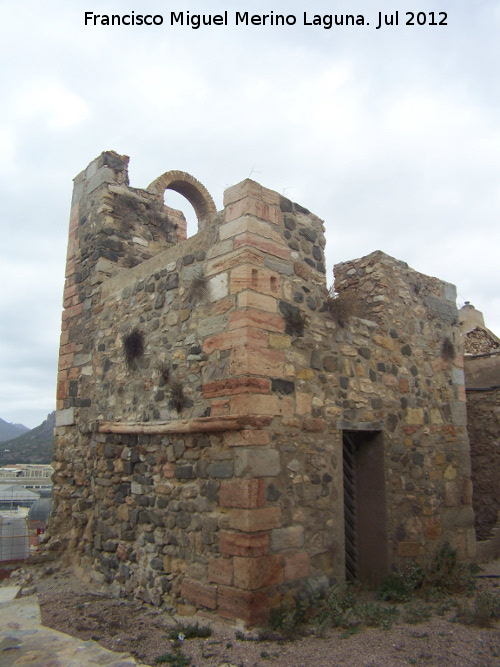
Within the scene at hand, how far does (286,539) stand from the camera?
4.63m

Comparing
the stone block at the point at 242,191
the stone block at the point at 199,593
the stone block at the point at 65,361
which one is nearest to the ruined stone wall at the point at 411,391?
the stone block at the point at 242,191

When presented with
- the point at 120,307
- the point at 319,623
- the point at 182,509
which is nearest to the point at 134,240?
the point at 120,307

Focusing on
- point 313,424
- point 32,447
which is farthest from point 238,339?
point 32,447

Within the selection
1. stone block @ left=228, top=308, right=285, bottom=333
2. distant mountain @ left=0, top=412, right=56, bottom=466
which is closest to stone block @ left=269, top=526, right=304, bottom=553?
stone block @ left=228, top=308, right=285, bottom=333

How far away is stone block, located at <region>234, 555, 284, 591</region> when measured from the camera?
13.9 ft

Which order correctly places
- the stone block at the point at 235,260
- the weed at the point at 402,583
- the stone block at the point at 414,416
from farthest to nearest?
the stone block at the point at 414,416 < the weed at the point at 402,583 < the stone block at the point at 235,260

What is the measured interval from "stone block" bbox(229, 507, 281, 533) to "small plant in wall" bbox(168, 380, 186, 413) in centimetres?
118

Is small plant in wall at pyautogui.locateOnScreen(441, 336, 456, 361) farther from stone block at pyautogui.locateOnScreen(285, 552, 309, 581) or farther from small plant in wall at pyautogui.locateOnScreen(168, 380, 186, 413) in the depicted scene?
small plant in wall at pyautogui.locateOnScreen(168, 380, 186, 413)

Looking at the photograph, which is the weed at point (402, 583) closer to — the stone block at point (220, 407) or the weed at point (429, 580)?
the weed at point (429, 580)

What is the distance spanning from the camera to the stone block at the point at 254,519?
4.33 metres

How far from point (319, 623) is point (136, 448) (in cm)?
256

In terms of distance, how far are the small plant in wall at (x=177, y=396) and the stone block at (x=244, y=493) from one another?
95 cm

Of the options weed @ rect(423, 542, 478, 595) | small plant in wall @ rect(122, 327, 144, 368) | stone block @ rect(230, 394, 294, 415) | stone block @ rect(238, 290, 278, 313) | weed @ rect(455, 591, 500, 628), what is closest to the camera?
weed @ rect(455, 591, 500, 628)

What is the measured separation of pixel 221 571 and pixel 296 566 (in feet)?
2.25
